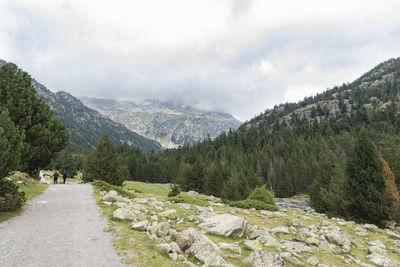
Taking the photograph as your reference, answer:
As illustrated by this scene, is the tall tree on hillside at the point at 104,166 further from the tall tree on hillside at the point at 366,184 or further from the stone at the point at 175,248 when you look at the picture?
the tall tree on hillside at the point at 366,184

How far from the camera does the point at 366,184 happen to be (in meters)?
29.6

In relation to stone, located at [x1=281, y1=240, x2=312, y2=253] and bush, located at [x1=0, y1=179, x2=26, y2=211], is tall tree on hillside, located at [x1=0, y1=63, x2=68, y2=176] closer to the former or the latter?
bush, located at [x1=0, y1=179, x2=26, y2=211]

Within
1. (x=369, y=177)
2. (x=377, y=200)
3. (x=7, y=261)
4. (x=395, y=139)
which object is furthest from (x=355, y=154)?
(x=395, y=139)

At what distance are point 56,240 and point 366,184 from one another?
3624cm

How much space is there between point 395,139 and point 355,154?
93251 millimetres

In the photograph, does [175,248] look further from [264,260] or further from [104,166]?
[104,166]

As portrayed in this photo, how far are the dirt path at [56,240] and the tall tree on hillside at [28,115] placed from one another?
10898 millimetres

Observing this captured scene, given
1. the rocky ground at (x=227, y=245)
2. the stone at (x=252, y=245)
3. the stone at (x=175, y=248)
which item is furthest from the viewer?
the stone at (x=252, y=245)

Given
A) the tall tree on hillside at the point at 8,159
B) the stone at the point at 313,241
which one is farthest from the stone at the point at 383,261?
the tall tree on hillside at the point at 8,159

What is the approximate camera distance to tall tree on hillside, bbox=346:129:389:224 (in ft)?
92.0

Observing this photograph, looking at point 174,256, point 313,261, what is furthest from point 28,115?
point 313,261

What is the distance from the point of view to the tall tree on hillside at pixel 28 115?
23.8 metres

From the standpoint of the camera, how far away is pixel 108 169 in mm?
42844

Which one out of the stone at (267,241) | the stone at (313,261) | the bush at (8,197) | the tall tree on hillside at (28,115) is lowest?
the stone at (313,261)
